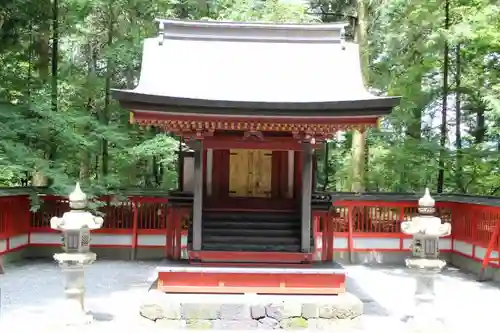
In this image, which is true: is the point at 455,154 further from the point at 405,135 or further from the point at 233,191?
the point at 233,191

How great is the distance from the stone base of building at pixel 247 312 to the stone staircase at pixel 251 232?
1.25 metres

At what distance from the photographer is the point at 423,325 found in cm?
834

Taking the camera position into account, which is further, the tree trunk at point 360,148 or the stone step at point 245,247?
the tree trunk at point 360,148

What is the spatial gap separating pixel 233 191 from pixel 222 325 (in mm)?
3022

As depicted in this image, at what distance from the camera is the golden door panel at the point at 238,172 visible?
11023mm

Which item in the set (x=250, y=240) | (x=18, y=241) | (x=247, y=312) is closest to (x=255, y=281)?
(x=247, y=312)

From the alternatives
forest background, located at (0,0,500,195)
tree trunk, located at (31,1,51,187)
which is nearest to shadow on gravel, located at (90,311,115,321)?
forest background, located at (0,0,500,195)

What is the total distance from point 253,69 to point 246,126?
6.60 feet

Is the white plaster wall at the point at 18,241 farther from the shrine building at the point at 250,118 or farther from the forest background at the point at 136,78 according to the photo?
the shrine building at the point at 250,118

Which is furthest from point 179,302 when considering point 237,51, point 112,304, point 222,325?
point 237,51

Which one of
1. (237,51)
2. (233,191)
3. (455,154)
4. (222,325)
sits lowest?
(222,325)

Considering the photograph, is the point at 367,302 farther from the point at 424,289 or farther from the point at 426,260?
the point at 426,260

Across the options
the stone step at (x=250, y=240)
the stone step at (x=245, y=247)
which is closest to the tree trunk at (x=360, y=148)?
the stone step at (x=250, y=240)

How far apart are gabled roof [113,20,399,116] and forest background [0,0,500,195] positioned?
21.7 inches
